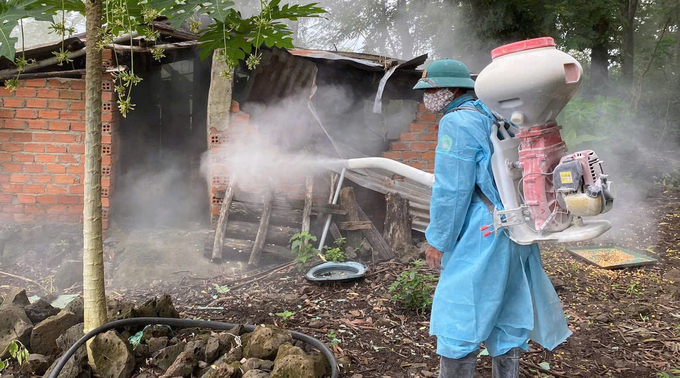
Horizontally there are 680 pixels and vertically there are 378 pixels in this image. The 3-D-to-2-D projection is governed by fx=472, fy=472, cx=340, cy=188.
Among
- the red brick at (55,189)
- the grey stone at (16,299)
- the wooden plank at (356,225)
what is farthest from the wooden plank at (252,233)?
the grey stone at (16,299)

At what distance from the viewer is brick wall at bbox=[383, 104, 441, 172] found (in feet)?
22.6

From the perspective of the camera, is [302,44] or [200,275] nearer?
[200,275]

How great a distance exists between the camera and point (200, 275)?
5.52 metres

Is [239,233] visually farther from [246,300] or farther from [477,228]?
[477,228]

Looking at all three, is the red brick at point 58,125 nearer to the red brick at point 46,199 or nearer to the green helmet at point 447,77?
the red brick at point 46,199

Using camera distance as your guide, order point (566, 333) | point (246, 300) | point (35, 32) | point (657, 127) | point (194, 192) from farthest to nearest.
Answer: point (35, 32) → point (657, 127) → point (194, 192) → point (246, 300) → point (566, 333)

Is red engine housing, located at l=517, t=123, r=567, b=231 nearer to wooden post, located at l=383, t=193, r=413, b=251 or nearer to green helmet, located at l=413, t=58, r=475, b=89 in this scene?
green helmet, located at l=413, t=58, r=475, b=89

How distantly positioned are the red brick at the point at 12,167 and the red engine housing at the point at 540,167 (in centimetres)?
596

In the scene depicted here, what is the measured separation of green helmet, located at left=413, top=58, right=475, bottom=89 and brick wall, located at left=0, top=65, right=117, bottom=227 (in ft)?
15.0

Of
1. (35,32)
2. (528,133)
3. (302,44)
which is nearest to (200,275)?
(528,133)

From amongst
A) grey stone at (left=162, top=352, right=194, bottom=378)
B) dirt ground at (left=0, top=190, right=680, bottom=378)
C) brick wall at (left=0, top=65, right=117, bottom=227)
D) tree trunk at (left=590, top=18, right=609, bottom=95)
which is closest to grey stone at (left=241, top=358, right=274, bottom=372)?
grey stone at (left=162, top=352, right=194, bottom=378)

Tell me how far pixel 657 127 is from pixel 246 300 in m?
12.4

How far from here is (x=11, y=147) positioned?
580 cm

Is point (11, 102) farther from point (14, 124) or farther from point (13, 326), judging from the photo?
point (13, 326)
